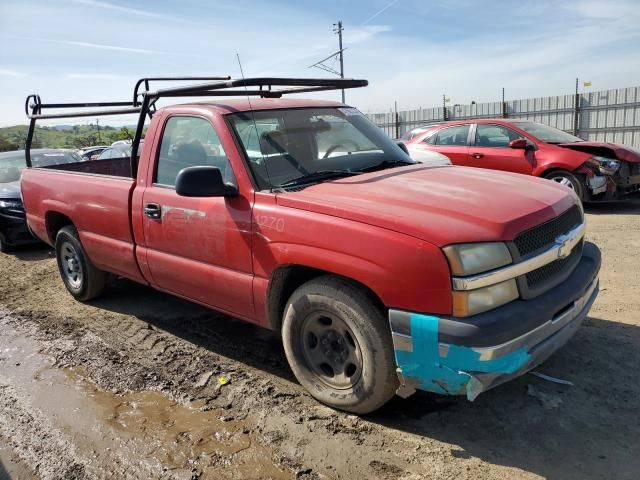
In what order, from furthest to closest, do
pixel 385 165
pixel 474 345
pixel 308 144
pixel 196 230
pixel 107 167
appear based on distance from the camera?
pixel 107 167 → pixel 385 165 → pixel 308 144 → pixel 196 230 → pixel 474 345

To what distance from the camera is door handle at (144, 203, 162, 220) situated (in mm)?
3920

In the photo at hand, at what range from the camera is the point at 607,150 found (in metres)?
8.43

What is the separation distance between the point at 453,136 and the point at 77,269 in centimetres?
686

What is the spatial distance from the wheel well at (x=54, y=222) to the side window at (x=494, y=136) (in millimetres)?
6814

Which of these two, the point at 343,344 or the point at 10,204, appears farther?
the point at 10,204

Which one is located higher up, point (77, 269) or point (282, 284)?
point (282, 284)

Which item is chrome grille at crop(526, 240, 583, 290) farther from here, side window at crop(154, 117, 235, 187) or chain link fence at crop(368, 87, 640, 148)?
chain link fence at crop(368, 87, 640, 148)

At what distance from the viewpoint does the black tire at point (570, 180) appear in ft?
27.2

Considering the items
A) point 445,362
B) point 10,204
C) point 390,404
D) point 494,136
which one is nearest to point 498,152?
point 494,136

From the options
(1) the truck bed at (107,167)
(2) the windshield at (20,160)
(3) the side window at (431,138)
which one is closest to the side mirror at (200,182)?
(1) the truck bed at (107,167)

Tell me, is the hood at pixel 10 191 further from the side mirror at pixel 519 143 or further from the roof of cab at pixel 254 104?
the side mirror at pixel 519 143

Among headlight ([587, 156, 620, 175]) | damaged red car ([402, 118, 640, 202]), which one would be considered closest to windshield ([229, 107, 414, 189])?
damaged red car ([402, 118, 640, 202])

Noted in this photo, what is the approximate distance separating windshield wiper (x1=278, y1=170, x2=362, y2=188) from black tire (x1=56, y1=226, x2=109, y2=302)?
9.06 feet

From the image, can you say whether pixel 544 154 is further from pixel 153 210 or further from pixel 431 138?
pixel 153 210
